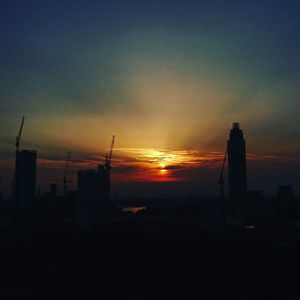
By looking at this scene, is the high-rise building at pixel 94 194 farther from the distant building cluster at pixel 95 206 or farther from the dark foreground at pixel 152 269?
the dark foreground at pixel 152 269

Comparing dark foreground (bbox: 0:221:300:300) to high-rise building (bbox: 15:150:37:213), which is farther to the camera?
high-rise building (bbox: 15:150:37:213)

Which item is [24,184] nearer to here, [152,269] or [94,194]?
[94,194]

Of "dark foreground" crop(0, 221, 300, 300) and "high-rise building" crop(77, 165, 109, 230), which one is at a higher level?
"high-rise building" crop(77, 165, 109, 230)

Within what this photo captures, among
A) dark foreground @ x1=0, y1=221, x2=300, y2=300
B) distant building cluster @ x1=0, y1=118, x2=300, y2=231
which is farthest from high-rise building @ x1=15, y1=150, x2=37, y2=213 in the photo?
dark foreground @ x1=0, y1=221, x2=300, y2=300

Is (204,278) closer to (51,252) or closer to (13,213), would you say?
(51,252)

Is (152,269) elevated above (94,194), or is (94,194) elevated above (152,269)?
(94,194)

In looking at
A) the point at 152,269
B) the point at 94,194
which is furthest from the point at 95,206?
the point at 152,269

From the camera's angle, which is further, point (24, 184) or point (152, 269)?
point (24, 184)

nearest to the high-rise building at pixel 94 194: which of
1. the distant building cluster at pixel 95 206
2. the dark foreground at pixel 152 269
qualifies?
the distant building cluster at pixel 95 206

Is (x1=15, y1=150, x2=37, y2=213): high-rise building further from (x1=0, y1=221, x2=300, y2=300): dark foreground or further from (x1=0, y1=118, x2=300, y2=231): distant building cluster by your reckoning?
(x1=0, y1=221, x2=300, y2=300): dark foreground

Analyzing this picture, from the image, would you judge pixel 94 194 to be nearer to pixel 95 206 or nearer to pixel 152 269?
pixel 95 206
